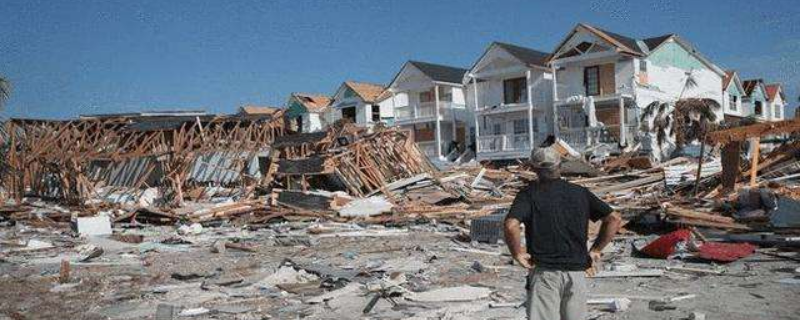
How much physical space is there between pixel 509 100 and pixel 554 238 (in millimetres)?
40184

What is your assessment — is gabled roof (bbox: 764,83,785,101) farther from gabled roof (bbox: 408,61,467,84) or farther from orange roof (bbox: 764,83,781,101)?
gabled roof (bbox: 408,61,467,84)

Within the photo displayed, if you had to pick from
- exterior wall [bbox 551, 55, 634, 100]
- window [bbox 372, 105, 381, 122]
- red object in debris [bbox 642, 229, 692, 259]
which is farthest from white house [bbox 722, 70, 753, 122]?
red object in debris [bbox 642, 229, 692, 259]

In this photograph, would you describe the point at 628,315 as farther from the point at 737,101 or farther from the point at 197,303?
the point at 737,101

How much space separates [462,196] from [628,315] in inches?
546

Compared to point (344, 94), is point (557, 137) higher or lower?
lower

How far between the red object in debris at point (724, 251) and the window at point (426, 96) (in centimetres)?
3896

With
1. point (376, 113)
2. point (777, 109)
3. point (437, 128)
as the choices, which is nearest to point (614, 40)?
point (437, 128)

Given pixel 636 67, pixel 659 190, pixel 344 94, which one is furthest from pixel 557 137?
pixel 344 94

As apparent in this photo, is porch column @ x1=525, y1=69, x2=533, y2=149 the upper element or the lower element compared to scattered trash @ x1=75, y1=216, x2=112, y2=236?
upper

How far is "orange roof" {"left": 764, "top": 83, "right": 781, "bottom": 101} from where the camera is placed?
56172 mm

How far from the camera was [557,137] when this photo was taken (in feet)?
127

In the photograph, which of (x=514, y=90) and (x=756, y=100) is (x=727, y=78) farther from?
(x=514, y=90)

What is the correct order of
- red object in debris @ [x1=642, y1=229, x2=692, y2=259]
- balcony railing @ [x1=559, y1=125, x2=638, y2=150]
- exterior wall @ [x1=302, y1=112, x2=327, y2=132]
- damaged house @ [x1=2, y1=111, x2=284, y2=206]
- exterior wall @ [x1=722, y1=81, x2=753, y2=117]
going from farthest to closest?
exterior wall @ [x1=302, y1=112, x2=327, y2=132], exterior wall @ [x1=722, y1=81, x2=753, y2=117], balcony railing @ [x1=559, y1=125, x2=638, y2=150], damaged house @ [x1=2, y1=111, x2=284, y2=206], red object in debris @ [x1=642, y1=229, x2=692, y2=259]

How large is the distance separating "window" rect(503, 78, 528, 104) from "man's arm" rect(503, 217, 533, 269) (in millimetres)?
39602
